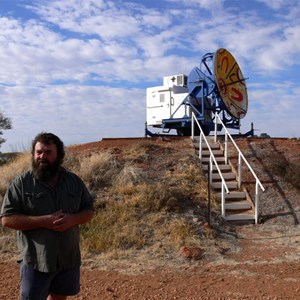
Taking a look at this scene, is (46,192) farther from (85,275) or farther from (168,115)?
(168,115)

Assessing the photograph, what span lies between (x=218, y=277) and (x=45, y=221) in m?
3.74

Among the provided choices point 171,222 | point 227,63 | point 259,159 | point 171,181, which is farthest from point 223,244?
point 227,63

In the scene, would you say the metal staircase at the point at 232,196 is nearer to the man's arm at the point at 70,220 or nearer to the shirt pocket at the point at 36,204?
the man's arm at the point at 70,220

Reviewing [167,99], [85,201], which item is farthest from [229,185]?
[85,201]

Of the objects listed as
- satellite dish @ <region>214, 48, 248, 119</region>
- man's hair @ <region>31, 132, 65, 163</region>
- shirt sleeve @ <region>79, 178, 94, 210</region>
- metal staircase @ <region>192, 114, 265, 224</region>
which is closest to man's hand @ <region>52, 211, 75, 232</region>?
shirt sleeve @ <region>79, 178, 94, 210</region>

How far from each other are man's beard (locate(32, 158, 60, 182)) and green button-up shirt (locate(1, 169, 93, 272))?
42 mm

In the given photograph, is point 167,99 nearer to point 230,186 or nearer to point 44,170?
point 230,186

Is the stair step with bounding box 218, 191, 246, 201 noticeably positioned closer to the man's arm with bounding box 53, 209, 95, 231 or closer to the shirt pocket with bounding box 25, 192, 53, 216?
the man's arm with bounding box 53, 209, 95, 231

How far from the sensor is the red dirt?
5.57m

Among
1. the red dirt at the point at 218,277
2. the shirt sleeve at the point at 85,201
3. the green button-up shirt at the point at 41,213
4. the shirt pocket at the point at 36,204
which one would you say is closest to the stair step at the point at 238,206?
the red dirt at the point at 218,277

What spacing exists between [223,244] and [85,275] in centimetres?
286

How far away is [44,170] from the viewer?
3348 mm

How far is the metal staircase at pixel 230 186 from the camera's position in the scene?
971 cm

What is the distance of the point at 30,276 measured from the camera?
3277 mm
